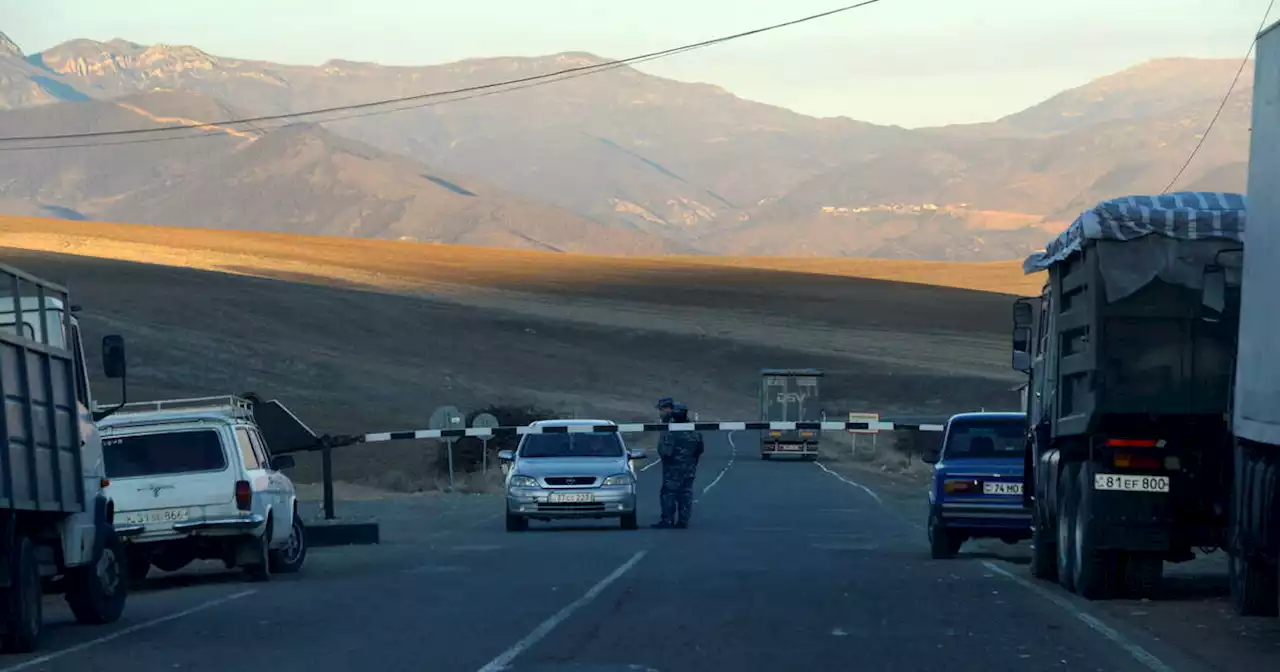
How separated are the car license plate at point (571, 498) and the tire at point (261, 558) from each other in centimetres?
816

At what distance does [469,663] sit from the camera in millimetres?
12719

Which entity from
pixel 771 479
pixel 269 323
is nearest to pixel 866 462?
pixel 771 479

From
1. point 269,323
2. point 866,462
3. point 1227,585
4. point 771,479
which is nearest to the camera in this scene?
point 1227,585

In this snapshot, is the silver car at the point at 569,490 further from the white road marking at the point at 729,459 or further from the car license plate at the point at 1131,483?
the white road marking at the point at 729,459

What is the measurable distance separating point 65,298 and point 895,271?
136906 mm

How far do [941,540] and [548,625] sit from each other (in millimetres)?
8806

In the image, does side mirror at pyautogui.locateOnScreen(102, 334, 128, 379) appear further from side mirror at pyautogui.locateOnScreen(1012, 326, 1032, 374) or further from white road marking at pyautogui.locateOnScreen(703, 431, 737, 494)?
white road marking at pyautogui.locateOnScreen(703, 431, 737, 494)

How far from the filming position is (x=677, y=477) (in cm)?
2905

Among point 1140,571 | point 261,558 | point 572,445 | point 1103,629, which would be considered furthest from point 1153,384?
point 572,445

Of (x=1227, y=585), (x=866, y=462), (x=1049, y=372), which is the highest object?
(x=1049, y=372)

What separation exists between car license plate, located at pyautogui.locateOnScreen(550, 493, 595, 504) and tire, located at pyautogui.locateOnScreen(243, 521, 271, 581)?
8.16 metres

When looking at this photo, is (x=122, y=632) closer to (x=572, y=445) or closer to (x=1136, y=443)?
(x=1136, y=443)

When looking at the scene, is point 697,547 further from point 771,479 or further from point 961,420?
point 771,479

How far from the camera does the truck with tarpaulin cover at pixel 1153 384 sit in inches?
647
